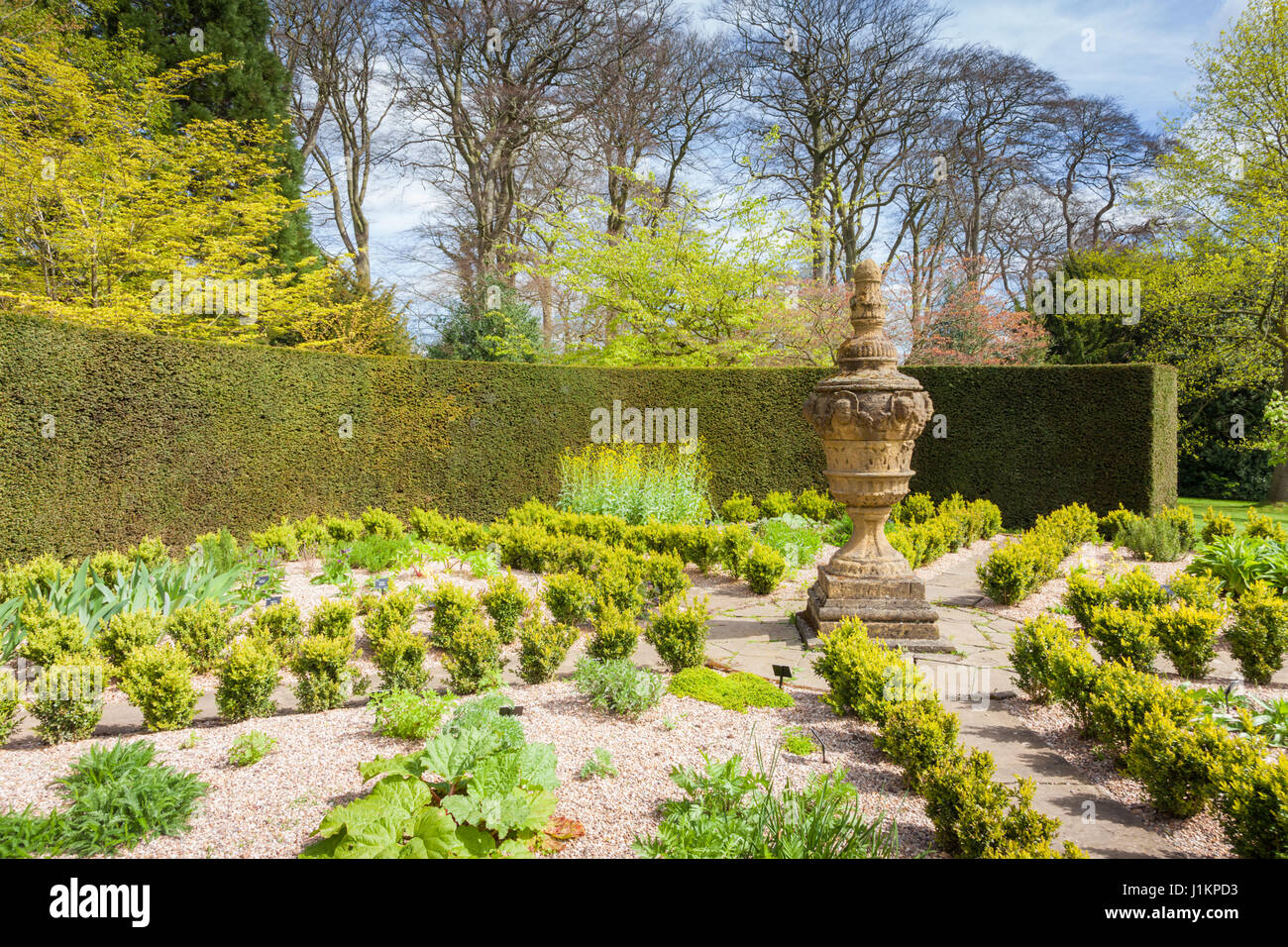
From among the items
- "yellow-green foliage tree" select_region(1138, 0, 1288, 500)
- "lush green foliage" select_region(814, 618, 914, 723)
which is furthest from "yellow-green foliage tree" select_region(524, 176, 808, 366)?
"lush green foliage" select_region(814, 618, 914, 723)

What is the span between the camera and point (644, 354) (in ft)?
44.2

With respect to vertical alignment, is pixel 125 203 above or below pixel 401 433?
above

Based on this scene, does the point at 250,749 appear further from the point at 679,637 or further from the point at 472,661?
the point at 679,637

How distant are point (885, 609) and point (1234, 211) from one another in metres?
13.6

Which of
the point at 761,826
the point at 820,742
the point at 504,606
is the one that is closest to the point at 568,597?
the point at 504,606

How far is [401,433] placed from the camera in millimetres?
8812

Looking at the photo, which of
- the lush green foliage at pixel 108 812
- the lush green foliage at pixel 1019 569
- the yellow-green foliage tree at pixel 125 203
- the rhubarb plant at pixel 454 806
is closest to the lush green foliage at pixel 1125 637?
the lush green foliage at pixel 1019 569

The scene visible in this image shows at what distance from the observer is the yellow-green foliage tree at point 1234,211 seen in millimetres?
11445

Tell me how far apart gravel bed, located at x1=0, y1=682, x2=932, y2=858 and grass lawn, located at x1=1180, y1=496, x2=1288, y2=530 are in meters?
11.6

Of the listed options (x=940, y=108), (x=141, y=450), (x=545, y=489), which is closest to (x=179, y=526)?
(x=141, y=450)

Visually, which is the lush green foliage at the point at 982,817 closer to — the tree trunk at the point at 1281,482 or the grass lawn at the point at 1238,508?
the grass lawn at the point at 1238,508
